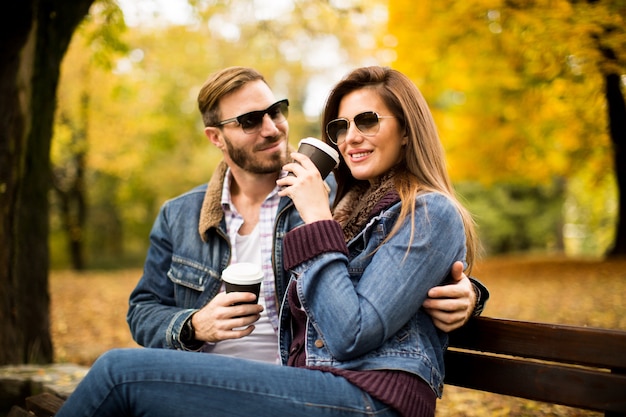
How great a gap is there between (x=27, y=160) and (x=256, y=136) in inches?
93.4

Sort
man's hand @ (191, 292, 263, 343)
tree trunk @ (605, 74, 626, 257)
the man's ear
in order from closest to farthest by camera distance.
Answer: man's hand @ (191, 292, 263, 343) → the man's ear → tree trunk @ (605, 74, 626, 257)

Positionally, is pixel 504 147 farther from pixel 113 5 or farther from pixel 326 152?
pixel 326 152

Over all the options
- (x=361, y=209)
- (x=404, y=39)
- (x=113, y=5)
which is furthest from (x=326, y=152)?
(x=404, y=39)

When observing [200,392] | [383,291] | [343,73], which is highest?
[343,73]

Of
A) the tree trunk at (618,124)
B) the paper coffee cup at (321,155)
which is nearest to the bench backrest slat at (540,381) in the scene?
the paper coffee cup at (321,155)

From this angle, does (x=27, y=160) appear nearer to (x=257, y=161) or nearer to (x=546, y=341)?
(x=257, y=161)

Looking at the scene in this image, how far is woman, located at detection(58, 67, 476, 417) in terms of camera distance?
1.88 m

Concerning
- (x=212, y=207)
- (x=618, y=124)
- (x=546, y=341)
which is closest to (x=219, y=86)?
(x=212, y=207)

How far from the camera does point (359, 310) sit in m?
1.90

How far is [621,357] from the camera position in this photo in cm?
198

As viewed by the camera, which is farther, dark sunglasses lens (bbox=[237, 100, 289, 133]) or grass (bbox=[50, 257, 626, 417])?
grass (bbox=[50, 257, 626, 417])

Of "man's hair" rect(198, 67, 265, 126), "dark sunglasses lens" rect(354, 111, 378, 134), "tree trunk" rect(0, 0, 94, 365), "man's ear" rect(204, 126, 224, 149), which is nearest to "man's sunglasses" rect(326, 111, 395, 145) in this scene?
"dark sunglasses lens" rect(354, 111, 378, 134)

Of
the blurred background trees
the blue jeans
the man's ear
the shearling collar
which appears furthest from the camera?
the blurred background trees

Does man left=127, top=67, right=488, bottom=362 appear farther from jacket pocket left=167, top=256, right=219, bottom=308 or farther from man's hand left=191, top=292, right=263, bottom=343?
man's hand left=191, top=292, right=263, bottom=343
